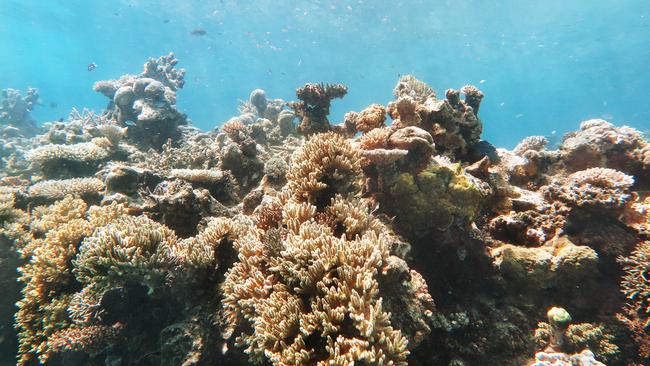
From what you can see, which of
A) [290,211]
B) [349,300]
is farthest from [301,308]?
[290,211]

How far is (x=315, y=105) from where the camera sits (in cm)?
738

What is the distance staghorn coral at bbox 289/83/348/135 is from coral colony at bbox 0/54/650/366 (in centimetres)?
126

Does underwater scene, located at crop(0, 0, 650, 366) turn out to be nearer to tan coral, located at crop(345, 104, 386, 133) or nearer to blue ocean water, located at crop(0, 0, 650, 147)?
tan coral, located at crop(345, 104, 386, 133)

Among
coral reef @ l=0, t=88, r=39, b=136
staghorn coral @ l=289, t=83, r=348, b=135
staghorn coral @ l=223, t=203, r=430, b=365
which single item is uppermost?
coral reef @ l=0, t=88, r=39, b=136

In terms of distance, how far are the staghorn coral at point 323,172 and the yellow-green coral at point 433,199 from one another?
1.00 metres

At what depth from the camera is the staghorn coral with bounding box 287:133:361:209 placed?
4.13m

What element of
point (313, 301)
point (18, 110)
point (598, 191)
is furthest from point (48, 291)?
point (18, 110)

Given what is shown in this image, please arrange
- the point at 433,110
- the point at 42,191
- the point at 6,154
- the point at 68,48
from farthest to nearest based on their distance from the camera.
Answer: the point at 68,48 < the point at 6,154 < the point at 42,191 < the point at 433,110

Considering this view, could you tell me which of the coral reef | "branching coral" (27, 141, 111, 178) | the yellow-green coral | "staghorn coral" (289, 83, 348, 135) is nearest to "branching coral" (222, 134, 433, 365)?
the yellow-green coral

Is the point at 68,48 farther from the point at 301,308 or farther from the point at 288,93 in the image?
the point at 301,308

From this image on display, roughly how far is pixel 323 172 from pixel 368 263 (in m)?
1.63

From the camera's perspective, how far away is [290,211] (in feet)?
12.4

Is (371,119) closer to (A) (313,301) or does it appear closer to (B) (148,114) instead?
(A) (313,301)

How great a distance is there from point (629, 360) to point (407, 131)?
14.5 feet
